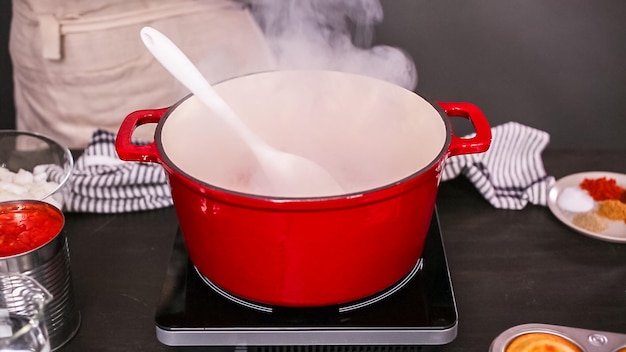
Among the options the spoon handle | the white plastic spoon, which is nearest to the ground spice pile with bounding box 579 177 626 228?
the white plastic spoon

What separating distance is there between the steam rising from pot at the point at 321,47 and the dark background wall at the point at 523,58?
40.0 inches

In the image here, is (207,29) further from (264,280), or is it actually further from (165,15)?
(264,280)

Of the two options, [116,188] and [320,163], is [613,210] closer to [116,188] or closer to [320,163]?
[320,163]

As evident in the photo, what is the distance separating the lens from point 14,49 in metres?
1.63

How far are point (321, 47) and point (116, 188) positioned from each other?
399 millimetres

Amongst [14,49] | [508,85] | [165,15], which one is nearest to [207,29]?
[165,15]

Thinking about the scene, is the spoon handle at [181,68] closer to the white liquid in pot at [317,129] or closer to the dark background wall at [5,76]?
the white liquid in pot at [317,129]

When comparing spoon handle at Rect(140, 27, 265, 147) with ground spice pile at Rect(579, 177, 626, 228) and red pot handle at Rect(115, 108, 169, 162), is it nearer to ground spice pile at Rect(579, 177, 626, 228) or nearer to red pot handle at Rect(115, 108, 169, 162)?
red pot handle at Rect(115, 108, 169, 162)

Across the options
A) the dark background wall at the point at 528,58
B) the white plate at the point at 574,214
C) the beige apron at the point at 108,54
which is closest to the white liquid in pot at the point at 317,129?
the white plate at the point at 574,214

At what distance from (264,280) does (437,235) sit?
290 millimetres

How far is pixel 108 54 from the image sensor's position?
1.54 m

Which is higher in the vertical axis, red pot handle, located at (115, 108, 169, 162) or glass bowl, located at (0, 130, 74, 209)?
red pot handle, located at (115, 108, 169, 162)

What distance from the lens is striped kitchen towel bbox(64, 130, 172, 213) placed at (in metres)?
1.06

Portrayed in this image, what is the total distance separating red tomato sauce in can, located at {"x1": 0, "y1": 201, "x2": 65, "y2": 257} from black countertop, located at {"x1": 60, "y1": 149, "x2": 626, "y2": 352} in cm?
14
